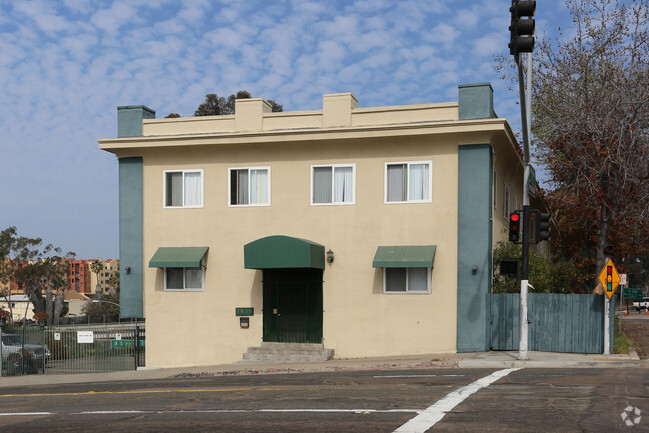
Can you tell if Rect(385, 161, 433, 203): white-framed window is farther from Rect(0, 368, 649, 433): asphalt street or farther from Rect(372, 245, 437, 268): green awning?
Rect(0, 368, 649, 433): asphalt street

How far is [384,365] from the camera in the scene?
20.2 meters

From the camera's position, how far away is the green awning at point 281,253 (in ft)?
76.2

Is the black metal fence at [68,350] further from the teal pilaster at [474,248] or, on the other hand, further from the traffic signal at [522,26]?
the traffic signal at [522,26]

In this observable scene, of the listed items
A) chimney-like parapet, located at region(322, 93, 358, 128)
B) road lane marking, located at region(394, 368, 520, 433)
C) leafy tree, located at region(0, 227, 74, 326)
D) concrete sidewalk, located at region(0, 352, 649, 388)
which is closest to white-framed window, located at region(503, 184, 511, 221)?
chimney-like parapet, located at region(322, 93, 358, 128)

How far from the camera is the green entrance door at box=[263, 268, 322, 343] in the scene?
24547 millimetres

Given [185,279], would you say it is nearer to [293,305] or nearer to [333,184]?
[293,305]

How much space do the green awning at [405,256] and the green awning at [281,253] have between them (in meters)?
2.02

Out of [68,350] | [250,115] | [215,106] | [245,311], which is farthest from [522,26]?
[215,106]

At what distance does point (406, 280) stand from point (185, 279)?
777 centimetres

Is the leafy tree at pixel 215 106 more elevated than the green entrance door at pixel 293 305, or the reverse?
the leafy tree at pixel 215 106

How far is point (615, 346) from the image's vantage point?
73.4 feet

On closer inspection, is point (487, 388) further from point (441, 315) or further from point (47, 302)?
point (47, 302)

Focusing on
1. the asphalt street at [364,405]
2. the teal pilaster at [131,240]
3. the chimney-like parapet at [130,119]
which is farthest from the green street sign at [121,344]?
the asphalt street at [364,405]

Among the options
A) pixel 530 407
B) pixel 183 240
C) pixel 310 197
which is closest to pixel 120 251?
pixel 183 240
